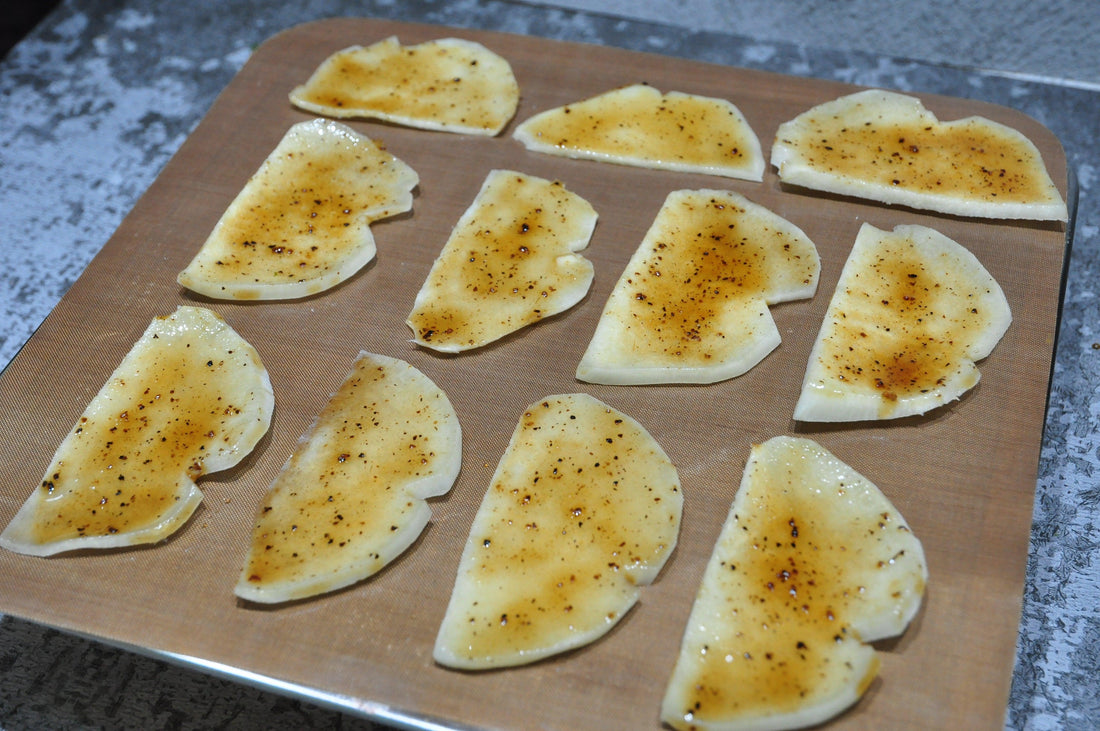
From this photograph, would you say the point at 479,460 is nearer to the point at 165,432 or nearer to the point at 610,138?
the point at 165,432

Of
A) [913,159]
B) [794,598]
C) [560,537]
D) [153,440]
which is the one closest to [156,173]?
[153,440]

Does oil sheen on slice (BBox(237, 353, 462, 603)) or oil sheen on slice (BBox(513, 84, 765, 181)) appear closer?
oil sheen on slice (BBox(237, 353, 462, 603))

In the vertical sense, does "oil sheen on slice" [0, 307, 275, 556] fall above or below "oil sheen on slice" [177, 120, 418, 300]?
below

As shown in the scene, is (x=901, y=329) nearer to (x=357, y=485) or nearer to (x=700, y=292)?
(x=700, y=292)

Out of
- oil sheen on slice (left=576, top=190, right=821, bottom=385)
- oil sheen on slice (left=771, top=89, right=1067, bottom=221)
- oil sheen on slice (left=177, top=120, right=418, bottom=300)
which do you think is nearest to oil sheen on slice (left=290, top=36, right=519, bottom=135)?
oil sheen on slice (left=177, top=120, right=418, bottom=300)

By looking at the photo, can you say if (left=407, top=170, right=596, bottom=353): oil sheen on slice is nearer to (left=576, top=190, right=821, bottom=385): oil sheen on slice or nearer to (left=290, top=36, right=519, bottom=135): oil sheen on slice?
(left=576, top=190, right=821, bottom=385): oil sheen on slice

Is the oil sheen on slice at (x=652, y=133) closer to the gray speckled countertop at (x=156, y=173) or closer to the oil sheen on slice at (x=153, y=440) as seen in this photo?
the gray speckled countertop at (x=156, y=173)

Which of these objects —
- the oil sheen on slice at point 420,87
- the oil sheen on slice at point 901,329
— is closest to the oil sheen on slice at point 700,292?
the oil sheen on slice at point 901,329
